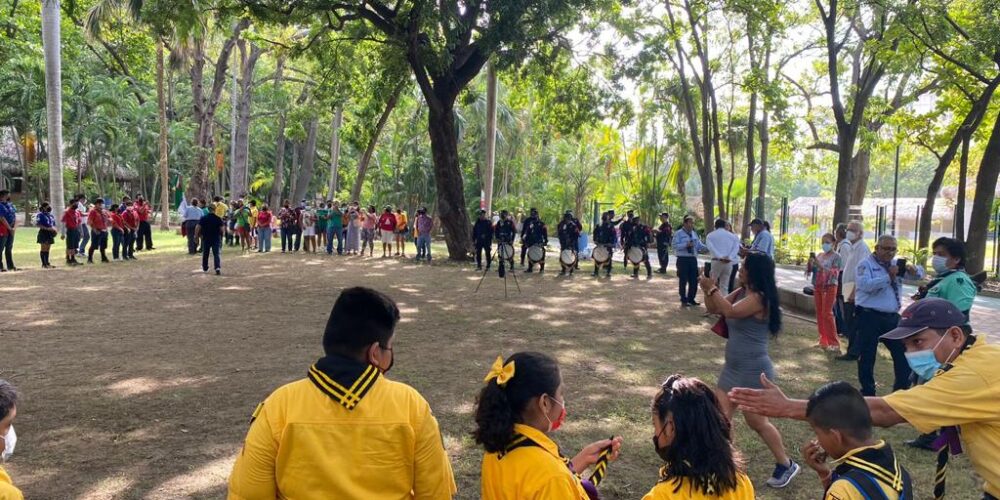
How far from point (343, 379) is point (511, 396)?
627mm

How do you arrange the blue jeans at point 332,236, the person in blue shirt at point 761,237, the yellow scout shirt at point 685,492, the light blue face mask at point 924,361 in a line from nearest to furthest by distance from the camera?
the yellow scout shirt at point 685,492 → the light blue face mask at point 924,361 → the person in blue shirt at point 761,237 → the blue jeans at point 332,236

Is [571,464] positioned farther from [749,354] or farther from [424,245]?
[424,245]

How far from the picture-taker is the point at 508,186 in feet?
146

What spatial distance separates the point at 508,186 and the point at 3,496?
42.5m

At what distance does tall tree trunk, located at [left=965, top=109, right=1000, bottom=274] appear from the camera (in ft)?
56.0

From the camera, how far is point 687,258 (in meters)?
13.8

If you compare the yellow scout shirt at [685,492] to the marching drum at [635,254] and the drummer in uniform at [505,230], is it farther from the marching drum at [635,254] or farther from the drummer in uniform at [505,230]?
the drummer in uniform at [505,230]

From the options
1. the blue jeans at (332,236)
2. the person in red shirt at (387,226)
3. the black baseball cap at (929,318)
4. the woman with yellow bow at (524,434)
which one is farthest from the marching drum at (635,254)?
the woman with yellow bow at (524,434)

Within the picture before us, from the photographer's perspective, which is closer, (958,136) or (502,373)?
(502,373)

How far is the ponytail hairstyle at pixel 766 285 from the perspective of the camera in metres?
4.93

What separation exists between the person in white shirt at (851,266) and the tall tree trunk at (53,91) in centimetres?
2208

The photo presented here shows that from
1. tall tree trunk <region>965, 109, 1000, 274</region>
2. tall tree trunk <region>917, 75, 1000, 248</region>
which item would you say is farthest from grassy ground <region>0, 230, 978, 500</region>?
tall tree trunk <region>917, 75, 1000, 248</region>

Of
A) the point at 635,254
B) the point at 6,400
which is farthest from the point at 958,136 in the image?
the point at 6,400

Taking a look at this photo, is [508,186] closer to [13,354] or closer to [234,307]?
[234,307]
